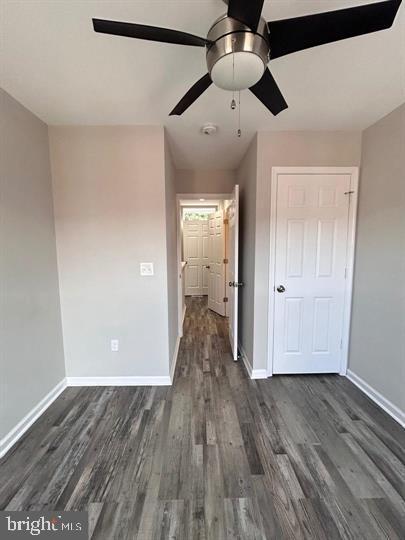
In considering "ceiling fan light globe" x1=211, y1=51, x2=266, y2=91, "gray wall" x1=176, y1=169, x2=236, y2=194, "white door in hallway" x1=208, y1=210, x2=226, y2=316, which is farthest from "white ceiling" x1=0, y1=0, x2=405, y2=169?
"white door in hallway" x1=208, y1=210, x2=226, y2=316

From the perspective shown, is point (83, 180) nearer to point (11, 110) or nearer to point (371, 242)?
point (11, 110)

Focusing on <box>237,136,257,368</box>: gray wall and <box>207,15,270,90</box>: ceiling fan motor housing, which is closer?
<box>207,15,270,90</box>: ceiling fan motor housing

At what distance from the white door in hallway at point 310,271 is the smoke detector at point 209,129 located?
2.58 feet

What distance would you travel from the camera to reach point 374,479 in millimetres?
1353

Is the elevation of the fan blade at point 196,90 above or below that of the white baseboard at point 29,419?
above

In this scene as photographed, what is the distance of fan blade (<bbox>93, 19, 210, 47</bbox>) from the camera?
85 cm

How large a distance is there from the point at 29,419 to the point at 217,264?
3.53 metres

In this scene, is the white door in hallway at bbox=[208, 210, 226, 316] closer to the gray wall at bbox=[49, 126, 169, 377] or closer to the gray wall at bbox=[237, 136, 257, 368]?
the gray wall at bbox=[237, 136, 257, 368]

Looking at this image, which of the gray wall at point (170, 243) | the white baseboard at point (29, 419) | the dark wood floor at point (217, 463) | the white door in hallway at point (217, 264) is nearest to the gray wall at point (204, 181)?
the gray wall at point (170, 243)

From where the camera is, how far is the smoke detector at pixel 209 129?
210cm

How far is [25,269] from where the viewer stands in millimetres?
1782

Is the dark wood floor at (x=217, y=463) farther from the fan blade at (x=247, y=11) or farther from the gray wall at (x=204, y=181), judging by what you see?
the gray wall at (x=204, y=181)

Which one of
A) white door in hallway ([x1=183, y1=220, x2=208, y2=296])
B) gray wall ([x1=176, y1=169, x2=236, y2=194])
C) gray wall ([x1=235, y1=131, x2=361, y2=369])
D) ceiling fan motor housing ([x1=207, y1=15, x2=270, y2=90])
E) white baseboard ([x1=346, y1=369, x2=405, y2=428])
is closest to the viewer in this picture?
ceiling fan motor housing ([x1=207, y1=15, x2=270, y2=90])

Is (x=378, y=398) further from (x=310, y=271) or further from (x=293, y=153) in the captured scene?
(x=293, y=153)
